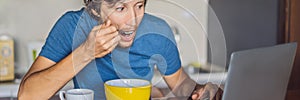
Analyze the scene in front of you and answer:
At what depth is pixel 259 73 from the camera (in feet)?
3.87

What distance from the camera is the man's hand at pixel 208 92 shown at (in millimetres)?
1347

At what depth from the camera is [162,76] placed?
1618mm

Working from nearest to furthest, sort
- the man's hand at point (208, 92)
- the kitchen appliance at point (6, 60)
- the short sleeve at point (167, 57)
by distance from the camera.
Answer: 1. the man's hand at point (208, 92)
2. the short sleeve at point (167, 57)
3. the kitchen appliance at point (6, 60)

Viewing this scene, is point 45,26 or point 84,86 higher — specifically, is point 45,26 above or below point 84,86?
above

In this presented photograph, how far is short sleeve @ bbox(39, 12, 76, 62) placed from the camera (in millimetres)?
1669

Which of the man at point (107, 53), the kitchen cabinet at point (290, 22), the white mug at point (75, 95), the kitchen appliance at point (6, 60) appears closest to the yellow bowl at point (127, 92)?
the white mug at point (75, 95)

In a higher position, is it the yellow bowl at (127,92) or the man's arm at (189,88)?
the yellow bowl at (127,92)

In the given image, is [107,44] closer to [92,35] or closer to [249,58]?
[92,35]

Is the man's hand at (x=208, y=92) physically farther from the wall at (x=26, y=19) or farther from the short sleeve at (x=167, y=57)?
the wall at (x=26, y=19)

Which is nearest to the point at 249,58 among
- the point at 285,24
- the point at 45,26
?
the point at 45,26

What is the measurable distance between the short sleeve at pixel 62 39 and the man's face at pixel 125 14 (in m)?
0.23

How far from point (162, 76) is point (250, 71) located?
508mm

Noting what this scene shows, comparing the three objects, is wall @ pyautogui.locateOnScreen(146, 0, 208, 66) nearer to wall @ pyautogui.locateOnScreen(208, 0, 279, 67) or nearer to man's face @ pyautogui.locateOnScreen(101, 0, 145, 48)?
man's face @ pyautogui.locateOnScreen(101, 0, 145, 48)

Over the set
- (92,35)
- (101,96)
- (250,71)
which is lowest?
(101,96)
